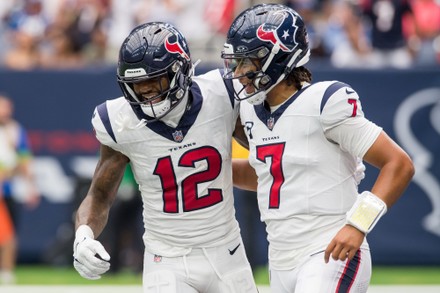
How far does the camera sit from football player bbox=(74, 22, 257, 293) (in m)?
4.68

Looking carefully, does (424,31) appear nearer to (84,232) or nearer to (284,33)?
(284,33)

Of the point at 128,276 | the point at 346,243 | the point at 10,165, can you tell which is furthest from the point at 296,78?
the point at 10,165

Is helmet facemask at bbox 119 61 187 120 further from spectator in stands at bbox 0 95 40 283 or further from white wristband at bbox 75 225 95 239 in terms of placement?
spectator in stands at bbox 0 95 40 283

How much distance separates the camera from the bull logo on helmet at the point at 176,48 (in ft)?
15.4

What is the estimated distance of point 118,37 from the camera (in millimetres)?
12211

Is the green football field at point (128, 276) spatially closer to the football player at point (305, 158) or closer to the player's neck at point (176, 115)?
the player's neck at point (176, 115)

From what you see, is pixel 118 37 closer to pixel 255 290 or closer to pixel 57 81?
pixel 57 81

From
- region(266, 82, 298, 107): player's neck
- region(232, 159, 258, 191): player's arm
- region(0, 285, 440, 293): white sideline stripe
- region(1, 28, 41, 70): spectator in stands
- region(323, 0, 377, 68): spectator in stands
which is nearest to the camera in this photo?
region(266, 82, 298, 107): player's neck

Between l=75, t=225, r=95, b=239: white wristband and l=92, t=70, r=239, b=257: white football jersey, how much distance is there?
1.07 feet

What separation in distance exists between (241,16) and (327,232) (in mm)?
1030

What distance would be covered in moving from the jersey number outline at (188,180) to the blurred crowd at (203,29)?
622cm

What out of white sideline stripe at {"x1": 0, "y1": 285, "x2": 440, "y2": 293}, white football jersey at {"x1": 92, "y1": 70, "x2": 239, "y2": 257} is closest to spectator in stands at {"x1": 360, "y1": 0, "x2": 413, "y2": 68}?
white sideline stripe at {"x1": 0, "y1": 285, "x2": 440, "y2": 293}

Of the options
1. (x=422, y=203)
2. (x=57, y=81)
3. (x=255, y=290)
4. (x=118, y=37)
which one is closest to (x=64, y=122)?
(x=57, y=81)

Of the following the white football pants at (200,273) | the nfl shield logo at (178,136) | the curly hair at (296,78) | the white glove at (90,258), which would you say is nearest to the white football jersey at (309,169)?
the curly hair at (296,78)
